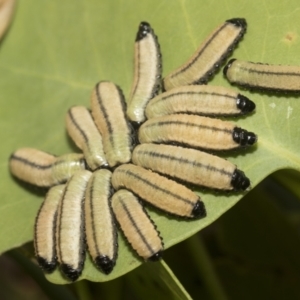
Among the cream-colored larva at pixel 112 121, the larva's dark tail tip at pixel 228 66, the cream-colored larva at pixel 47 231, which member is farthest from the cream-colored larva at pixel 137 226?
the larva's dark tail tip at pixel 228 66

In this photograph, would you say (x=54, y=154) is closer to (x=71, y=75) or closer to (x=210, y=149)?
(x=71, y=75)

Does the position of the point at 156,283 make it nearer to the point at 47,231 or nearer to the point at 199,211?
the point at 199,211

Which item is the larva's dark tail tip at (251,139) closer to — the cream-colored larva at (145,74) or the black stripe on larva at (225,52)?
the black stripe on larva at (225,52)

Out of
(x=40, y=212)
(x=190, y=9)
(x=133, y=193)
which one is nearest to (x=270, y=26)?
(x=190, y=9)

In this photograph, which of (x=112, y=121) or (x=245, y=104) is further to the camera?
(x=112, y=121)

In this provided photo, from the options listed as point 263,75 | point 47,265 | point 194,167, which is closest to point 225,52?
point 263,75

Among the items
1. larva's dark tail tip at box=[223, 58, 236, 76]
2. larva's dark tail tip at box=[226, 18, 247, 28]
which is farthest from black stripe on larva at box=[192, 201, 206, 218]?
larva's dark tail tip at box=[226, 18, 247, 28]
